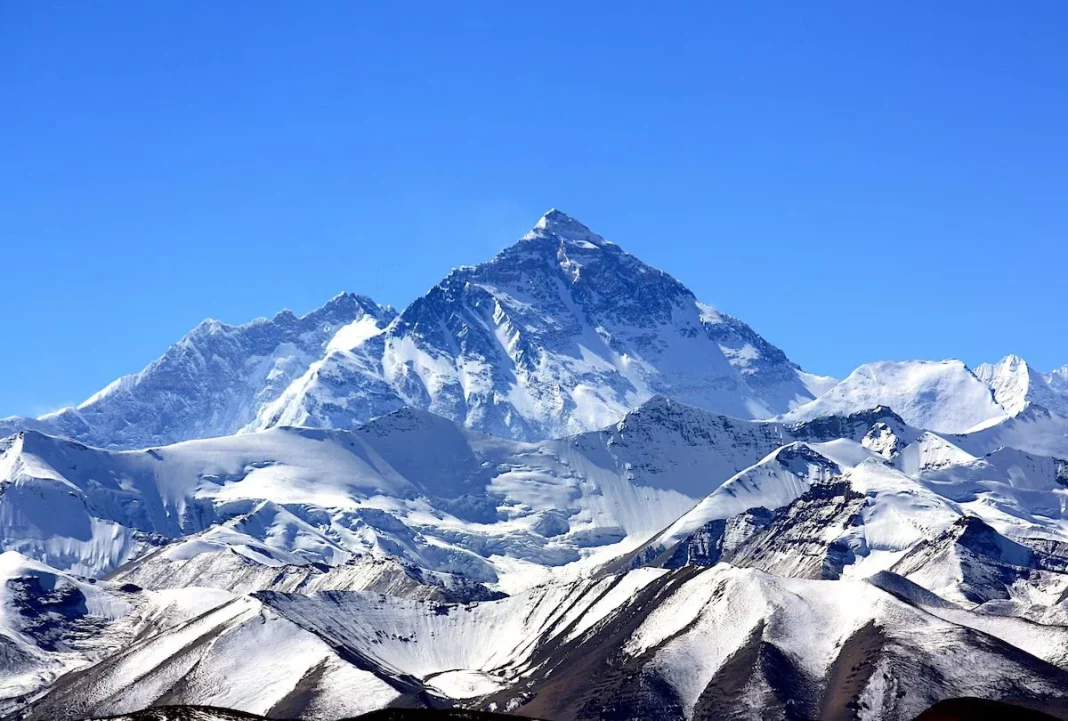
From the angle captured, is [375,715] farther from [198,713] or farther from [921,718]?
[921,718]

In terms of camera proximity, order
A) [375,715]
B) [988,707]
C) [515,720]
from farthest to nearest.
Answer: [515,720]
[375,715]
[988,707]

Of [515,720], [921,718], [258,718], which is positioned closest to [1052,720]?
[921,718]

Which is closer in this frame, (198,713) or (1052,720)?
(1052,720)

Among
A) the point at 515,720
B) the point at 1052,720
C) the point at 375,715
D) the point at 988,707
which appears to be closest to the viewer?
the point at 988,707

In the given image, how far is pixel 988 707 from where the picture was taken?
112 m

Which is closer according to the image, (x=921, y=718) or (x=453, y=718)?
(x=921, y=718)

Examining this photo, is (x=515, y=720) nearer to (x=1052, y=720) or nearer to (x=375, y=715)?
(x=375, y=715)

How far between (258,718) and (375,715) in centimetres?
1343

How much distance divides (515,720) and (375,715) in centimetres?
1271

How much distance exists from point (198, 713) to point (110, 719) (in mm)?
6715

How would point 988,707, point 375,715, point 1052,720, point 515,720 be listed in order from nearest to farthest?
point 988,707 → point 1052,720 → point 375,715 → point 515,720

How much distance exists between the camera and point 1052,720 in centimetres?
11988

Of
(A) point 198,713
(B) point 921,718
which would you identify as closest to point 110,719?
(A) point 198,713

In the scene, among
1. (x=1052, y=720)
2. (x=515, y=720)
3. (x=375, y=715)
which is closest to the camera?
(x=1052, y=720)
